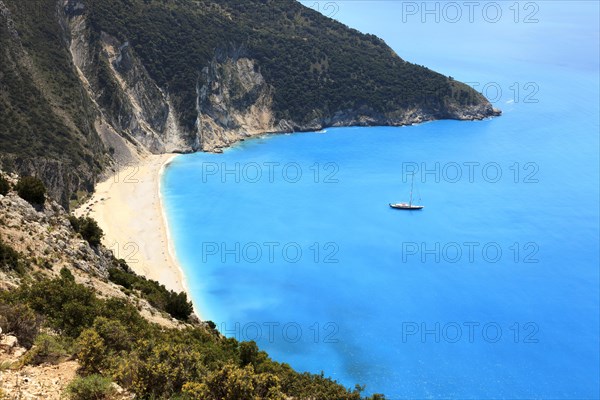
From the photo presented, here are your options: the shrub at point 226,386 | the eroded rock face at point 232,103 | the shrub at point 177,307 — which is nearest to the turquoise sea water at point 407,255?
the eroded rock face at point 232,103

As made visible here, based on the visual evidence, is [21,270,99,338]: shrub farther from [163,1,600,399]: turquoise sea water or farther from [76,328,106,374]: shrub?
[163,1,600,399]: turquoise sea water

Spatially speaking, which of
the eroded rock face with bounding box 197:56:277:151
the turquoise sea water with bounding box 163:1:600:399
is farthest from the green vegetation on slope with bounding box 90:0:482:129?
the turquoise sea water with bounding box 163:1:600:399

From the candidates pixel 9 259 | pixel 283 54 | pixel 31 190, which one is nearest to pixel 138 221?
pixel 31 190

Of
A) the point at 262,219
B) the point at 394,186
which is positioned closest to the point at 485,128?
the point at 394,186

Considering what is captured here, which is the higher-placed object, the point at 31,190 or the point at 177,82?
the point at 177,82

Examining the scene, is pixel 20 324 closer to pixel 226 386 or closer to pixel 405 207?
pixel 226 386

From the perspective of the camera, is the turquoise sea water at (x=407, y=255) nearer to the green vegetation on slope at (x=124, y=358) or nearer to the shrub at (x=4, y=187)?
the shrub at (x=4, y=187)

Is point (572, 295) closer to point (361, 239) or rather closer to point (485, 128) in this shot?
point (361, 239)
